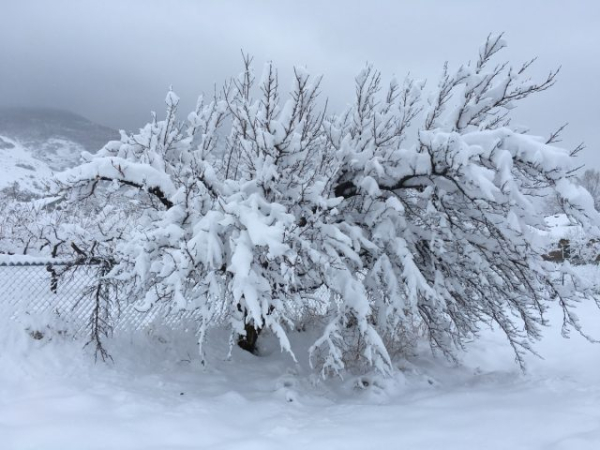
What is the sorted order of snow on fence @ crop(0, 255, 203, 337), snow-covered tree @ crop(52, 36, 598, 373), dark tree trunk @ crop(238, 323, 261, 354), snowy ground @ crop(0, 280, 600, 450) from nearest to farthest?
snowy ground @ crop(0, 280, 600, 450)
snow-covered tree @ crop(52, 36, 598, 373)
snow on fence @ crop(0, 255, 203, 337)
dark tree trunk @ crop(238, 323, 261, 354)

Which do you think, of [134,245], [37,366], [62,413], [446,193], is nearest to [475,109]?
[446,193]

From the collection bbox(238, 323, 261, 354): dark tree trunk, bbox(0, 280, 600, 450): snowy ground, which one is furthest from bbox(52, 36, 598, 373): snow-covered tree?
bbox(238, 323, 261, 354): dark tree trunk

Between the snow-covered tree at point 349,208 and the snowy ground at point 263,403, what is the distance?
0.57 metres

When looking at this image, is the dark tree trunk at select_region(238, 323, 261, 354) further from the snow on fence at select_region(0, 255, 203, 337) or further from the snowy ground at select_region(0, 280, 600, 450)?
the snow on fence at select_region(0, 255, 203, 337)

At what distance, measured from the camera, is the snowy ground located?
3.40 meters

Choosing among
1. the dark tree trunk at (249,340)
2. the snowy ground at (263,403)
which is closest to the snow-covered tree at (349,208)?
the snowy ground at (263,403)

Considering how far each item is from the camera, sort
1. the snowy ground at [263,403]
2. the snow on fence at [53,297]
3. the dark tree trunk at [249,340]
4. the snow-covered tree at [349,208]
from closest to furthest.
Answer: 1. the snowy ground at [263,403]
2. the snow-covered tree at [349,208]
3. the snow on fence at [53,297]
4. the dark tree trunk at [249,340]

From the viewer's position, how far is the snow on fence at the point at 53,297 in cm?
529

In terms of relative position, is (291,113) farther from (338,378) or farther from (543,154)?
(338,378)

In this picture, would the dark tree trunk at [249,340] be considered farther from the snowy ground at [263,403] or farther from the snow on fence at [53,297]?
the snow on fence at [53,297]

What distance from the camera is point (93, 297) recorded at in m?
5.95

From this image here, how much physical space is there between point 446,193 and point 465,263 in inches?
38.1

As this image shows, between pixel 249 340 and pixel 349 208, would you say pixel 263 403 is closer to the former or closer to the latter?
pixel 249 340

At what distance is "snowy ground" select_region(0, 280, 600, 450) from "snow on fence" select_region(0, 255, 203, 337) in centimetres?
28
